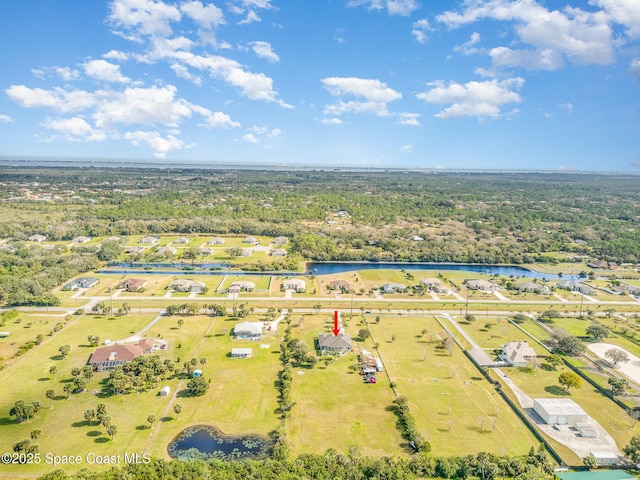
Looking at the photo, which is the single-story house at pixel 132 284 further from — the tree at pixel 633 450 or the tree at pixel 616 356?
the tree at pixel 616 356

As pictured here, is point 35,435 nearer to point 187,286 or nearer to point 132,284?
point 187,286

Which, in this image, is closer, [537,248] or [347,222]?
[537,248]

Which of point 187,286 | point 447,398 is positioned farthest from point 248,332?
point 447,398

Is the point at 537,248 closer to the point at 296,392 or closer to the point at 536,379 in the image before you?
the point at 536,379

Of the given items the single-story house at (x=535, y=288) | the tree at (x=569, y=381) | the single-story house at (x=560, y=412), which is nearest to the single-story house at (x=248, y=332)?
the single-story house at (x=560, y=412)

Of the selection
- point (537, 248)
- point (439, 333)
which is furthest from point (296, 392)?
point (537, 248)
